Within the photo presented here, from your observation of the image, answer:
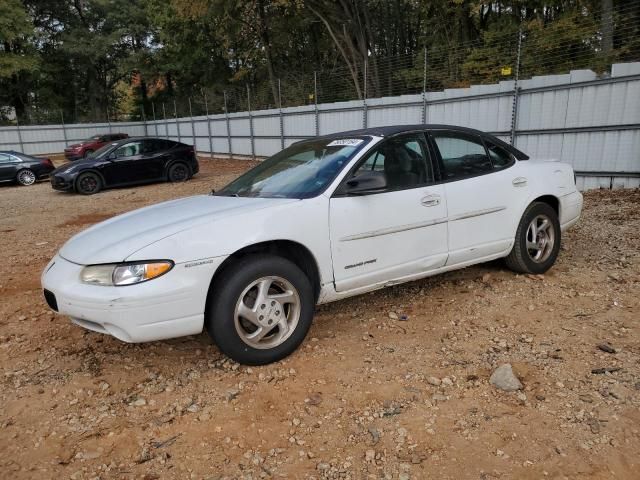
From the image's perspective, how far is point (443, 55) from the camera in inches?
529

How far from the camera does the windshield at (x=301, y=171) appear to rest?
3498 mm

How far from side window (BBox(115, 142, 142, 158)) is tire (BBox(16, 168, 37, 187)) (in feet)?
16.1

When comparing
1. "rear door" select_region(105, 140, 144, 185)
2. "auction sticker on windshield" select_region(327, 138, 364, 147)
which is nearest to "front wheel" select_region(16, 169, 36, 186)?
"rear door" select_region(105, 140, 144, 185)

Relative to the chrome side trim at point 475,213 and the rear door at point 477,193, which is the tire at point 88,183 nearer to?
the rear door at point 477,193

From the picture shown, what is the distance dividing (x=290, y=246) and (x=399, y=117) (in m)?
10.2

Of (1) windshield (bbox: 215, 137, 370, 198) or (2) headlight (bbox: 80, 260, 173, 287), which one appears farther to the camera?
(1) windshield (bbox: 215, 137, 370, 198)

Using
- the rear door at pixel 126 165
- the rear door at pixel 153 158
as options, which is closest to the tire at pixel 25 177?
the rear door at pixel 126 165

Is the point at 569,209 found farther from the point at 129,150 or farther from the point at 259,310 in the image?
the point at 129,150

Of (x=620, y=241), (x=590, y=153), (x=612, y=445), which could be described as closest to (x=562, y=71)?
(x=590, y=153)

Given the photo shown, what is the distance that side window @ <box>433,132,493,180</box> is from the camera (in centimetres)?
398

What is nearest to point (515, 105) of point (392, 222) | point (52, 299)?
point (392, 222)

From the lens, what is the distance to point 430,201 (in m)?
3.74

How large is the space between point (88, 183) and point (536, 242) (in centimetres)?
1203

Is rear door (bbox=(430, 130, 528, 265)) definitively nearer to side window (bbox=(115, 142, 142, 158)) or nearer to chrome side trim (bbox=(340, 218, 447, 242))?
chrome side trim (bbox=(340, 218, 447, 242))
